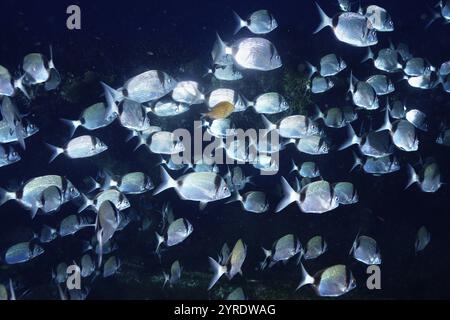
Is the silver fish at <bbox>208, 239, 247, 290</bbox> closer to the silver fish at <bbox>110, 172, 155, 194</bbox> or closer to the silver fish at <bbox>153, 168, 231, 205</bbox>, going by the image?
the silver fish at <bbox>153, 168, 231, 205</bbox>

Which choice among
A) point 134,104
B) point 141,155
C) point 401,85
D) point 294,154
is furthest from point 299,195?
point 401,85

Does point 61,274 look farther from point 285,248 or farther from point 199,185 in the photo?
point 285,248

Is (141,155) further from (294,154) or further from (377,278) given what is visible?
(377,278)

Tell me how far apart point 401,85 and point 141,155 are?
311 inches

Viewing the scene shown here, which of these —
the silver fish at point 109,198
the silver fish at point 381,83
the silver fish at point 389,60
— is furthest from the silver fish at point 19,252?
the silver fish at point 389,60

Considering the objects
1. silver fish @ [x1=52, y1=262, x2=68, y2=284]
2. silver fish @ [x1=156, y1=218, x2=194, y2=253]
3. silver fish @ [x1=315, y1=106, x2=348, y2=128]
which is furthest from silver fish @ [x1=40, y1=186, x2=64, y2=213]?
silver fish @ [x1=315, y1=106, x2=348, y2=128]

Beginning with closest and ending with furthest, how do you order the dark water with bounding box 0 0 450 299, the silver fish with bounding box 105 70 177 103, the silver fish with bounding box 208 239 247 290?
1. the silver fish with bounding box 208 239 247 290
2. the silver fish with bounding box 105 70 177 103
3. the dark water with bounding box 0 0 450 299

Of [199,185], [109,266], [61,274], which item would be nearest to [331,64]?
[199,185]

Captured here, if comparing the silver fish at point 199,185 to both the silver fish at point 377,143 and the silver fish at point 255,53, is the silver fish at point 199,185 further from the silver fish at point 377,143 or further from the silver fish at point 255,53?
the silver fish at point 377,143

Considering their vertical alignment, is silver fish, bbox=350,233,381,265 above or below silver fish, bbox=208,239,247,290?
below

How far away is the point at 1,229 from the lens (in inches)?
425

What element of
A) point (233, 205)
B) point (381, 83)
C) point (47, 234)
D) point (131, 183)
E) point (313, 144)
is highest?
point (381, 83)

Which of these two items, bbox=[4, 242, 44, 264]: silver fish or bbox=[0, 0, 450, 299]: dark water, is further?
bbox=[0, 0, 450, 299]: dark water

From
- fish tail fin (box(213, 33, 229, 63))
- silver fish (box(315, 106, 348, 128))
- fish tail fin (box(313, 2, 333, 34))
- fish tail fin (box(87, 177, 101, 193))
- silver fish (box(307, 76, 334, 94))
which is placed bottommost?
fish tail fin (box(87, 177, 101, 193))
